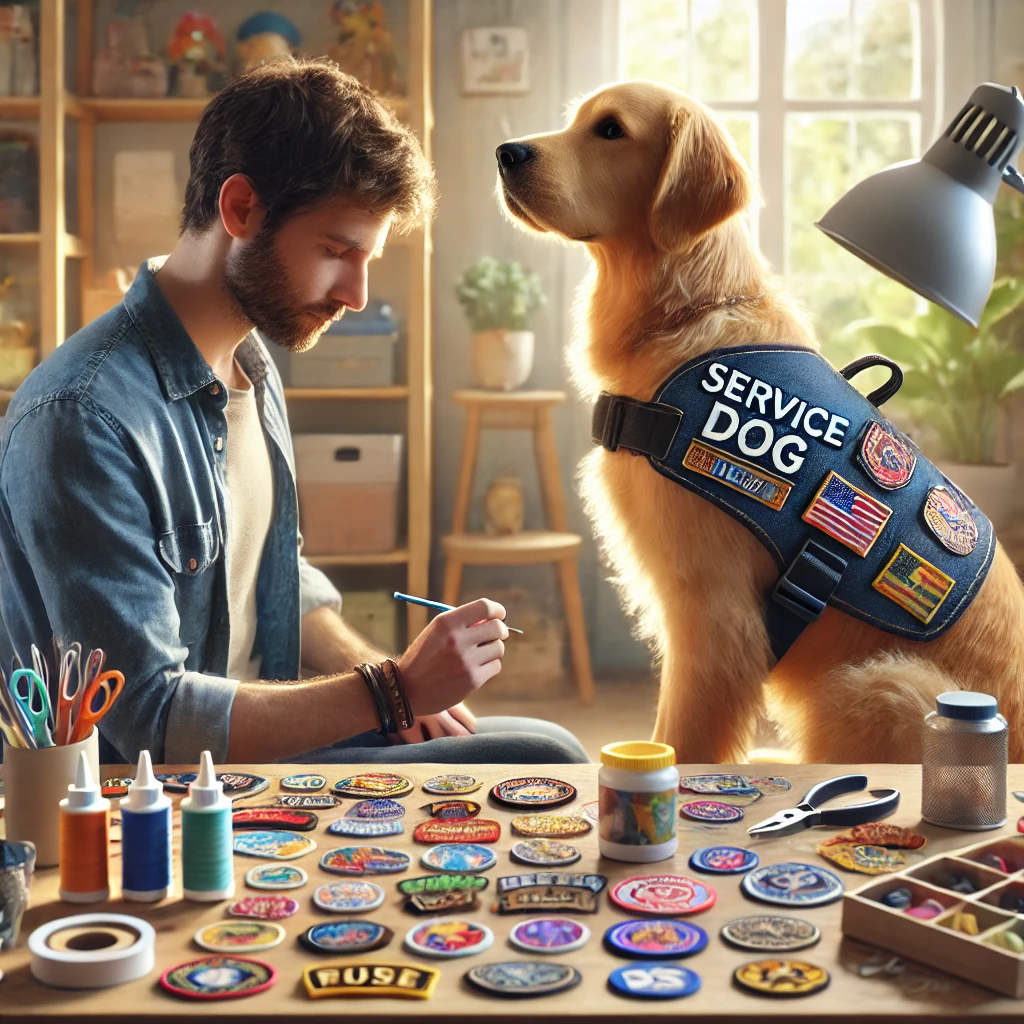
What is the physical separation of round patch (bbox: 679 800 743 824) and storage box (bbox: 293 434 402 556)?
8.78 feet

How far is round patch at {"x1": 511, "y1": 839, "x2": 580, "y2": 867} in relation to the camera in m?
0.95

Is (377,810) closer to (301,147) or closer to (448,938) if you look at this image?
(448,938)

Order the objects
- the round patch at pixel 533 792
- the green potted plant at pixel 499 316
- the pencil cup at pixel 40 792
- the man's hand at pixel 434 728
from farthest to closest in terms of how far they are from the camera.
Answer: the green potted plant at pixel 499 316
the man's hand at pixel 434 728
the round patch at pixel 533 792
the pencil cup at pixel 40 792

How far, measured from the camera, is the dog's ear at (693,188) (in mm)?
1555

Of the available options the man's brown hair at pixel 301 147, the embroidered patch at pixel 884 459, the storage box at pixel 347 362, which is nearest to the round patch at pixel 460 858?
the embroidered patch at pixel 884 459

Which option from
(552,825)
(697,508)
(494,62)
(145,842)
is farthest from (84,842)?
(494,62)

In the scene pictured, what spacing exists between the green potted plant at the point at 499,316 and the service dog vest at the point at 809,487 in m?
2.29

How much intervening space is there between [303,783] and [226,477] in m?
0.57

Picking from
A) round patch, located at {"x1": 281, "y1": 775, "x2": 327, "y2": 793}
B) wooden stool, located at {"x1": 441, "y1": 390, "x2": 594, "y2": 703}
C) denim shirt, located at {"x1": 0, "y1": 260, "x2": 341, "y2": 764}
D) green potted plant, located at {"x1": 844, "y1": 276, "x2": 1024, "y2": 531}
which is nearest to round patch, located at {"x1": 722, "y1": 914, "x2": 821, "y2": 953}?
round patch, located at {"x1": 281, "y1": 775, "x2": 327, "y2": 793}

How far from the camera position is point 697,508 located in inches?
58.9

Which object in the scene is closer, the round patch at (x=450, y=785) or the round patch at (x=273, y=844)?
the round patch at (x=273, y=844)

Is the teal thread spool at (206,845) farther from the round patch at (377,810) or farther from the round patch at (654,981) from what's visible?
the round patch at (654,981)

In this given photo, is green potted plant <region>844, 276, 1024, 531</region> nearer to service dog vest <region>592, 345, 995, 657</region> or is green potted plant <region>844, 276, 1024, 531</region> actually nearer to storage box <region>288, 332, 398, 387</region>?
storage box <region>288, 332, 398, 387</region>

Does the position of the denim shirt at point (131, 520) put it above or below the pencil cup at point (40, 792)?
above
